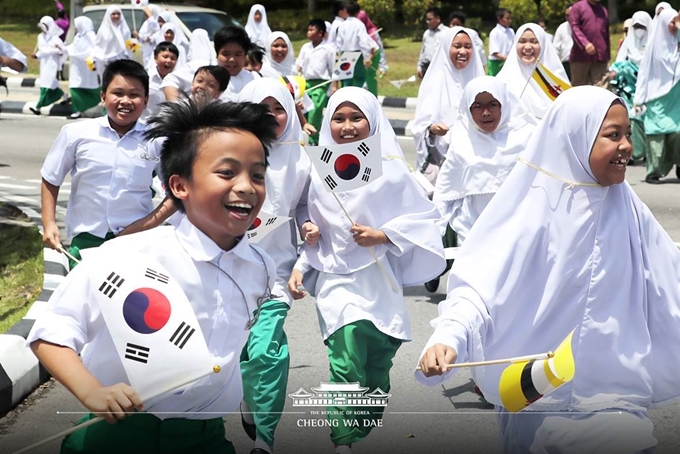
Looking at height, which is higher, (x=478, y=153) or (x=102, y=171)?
(x=102, y=171)

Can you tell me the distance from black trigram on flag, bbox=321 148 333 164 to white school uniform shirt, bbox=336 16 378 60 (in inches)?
495

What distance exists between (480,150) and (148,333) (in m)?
5.05

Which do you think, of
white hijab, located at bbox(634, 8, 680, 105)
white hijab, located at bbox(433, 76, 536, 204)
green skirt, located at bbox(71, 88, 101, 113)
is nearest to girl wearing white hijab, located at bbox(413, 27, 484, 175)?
white hijab, located at bbox(433, 76, 536, 204)

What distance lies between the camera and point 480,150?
7.97 metres

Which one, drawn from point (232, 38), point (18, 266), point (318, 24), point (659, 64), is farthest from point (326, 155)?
point (318, 24)

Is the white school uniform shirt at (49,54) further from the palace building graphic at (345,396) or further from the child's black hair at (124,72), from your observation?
the palace building graphic at (345,396)

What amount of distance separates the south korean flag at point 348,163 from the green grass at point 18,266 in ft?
7.81

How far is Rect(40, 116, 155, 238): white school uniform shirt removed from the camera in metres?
6.12

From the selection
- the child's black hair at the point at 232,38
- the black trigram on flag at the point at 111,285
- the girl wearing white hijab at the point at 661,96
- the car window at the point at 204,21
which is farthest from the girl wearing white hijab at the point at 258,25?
the black trigram on flag at the point at 111,285

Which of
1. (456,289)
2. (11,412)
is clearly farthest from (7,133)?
(456,289)

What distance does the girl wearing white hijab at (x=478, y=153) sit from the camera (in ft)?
25.8

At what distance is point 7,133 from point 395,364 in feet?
39.6

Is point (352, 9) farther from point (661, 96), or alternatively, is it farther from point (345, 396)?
point (345, 396)

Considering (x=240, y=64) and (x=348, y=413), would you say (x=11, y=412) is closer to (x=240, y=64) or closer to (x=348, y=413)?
(x=348, y=413)
